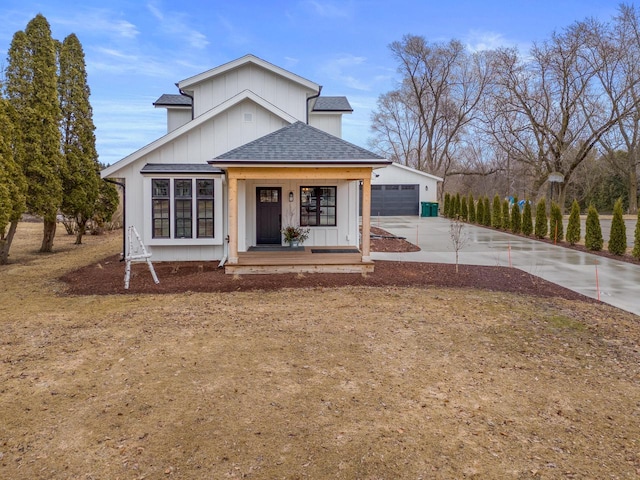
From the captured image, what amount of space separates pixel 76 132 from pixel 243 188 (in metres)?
7.52

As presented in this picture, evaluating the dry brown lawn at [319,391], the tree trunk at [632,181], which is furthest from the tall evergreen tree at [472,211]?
the dry brown lawn at [319,391]

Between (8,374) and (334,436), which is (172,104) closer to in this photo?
(8,374)

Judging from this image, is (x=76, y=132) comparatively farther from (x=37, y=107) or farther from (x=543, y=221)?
(x=543, y=221)

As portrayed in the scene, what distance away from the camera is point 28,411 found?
389 centimetres

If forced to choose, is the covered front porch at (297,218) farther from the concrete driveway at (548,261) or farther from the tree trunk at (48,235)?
the tree trunk at (48,235)

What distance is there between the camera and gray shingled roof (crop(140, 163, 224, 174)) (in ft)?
36.9

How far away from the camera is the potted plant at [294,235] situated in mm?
12031

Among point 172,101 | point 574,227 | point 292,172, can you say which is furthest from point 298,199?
point 574,227

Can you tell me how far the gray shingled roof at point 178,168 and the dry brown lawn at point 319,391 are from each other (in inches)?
182

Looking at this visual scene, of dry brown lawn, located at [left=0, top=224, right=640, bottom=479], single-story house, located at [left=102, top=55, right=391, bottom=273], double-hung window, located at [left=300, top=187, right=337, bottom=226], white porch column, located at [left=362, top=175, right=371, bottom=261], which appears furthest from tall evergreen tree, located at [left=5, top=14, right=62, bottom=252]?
white porch column, located at [left=362, top=175, right=371, bottom=261]

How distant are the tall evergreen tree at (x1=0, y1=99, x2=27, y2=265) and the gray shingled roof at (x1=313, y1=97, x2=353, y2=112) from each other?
8638 mm

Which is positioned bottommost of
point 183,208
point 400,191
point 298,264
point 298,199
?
point 298,264

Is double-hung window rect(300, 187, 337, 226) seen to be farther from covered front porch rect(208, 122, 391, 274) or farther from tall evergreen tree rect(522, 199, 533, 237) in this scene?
tall evergreen tree rect(522, 199, 533, 237)

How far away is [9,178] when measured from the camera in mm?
11516
